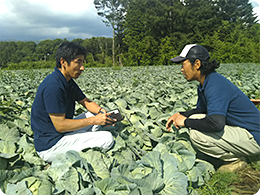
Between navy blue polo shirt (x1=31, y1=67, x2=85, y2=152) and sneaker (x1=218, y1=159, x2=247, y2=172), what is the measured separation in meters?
1.81

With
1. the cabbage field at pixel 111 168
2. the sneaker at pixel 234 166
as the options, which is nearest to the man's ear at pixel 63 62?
the cabbage field at pixel 111 168

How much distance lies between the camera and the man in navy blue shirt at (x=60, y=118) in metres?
1.99

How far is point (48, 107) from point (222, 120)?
1.67 m

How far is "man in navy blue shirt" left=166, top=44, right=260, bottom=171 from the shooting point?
1.95m

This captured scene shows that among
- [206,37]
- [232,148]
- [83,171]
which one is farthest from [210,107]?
[206,37]

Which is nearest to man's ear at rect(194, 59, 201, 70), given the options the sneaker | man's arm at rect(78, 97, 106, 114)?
the sneaker

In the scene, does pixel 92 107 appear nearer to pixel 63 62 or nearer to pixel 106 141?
pixel 106 141

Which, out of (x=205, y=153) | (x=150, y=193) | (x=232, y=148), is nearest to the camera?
(x=150, y=193)

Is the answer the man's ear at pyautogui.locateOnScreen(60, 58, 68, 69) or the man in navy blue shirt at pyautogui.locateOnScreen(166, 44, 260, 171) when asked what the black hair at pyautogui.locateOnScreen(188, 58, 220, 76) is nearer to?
the man in navy blue shirt at pyautogui.locateOnScreen(166, 44, 260, 171)

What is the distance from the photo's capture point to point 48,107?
195 cm

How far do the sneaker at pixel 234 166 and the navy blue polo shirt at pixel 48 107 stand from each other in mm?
1812

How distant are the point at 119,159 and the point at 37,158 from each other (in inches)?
35.2

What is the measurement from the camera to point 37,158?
7.14 feet

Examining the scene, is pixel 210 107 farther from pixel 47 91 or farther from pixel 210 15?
pixel 210 15
